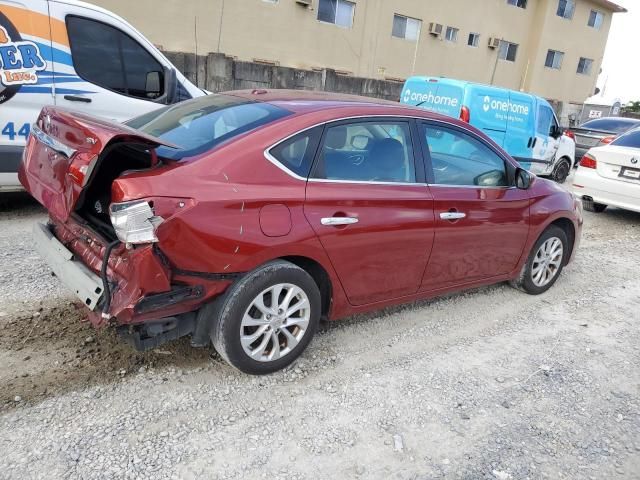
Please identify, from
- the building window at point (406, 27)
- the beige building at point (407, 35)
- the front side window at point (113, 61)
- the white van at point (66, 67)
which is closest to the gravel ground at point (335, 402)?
the white van at point (66, 67)

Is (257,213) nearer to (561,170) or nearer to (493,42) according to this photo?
(561,170)

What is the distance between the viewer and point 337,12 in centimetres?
1853

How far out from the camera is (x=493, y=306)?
4.38 meters

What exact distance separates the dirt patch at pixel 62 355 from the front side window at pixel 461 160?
2.07 m

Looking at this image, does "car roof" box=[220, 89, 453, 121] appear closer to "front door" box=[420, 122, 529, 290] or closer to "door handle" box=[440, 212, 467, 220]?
"front door" box=[420, 122, 529, 290]

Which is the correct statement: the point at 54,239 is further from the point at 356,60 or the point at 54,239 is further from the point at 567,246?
the point at 356,60

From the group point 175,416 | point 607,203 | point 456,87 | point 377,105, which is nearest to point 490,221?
point 377,105

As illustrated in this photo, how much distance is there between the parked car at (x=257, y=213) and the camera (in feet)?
8.16

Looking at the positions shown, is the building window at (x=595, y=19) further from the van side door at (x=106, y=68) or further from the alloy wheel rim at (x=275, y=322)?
the alloy wheel rim at (x=275, y=322)

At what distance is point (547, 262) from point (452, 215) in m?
1.60

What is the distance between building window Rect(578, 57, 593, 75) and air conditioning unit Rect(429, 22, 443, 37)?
12.9 metres

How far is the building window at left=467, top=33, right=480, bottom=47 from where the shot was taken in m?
23.9

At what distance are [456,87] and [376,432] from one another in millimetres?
7658

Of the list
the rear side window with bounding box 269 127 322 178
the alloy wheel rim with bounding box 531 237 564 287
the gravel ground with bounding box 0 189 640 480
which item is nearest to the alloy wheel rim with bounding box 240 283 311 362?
the gravel ground with bounding box 0 189 640 480
